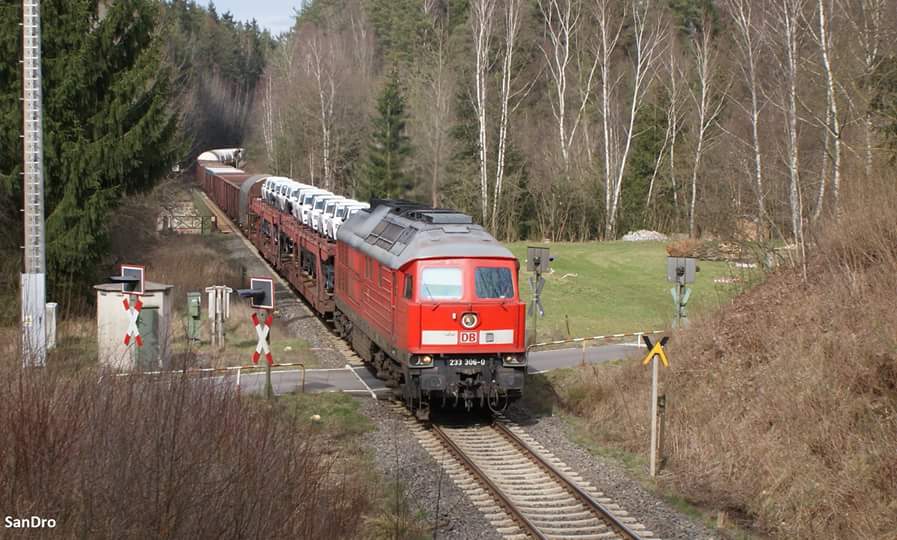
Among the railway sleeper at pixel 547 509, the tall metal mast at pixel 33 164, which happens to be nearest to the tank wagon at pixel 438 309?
the railway sleeper at pixel 547 509

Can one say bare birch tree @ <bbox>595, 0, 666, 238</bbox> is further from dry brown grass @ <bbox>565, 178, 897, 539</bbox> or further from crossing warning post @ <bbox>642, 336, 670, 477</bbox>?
crossing warning post @ <bbox>642, 336, 670, 477</bbox>

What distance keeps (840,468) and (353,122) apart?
6333 centimetres

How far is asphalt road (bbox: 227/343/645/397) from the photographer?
19.0 meters

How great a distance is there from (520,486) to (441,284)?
13.1ft

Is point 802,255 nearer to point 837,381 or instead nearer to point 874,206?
point 874,206

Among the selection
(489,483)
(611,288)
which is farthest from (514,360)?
(611,288)

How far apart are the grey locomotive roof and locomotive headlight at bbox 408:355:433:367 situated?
1.56 meters

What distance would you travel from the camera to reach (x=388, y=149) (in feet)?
193

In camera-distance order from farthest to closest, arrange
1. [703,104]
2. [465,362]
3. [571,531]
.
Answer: [703,104], [465,362], [571,531]

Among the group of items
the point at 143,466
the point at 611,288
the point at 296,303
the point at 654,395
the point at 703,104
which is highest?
the point at 703,104

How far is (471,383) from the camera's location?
1634cm

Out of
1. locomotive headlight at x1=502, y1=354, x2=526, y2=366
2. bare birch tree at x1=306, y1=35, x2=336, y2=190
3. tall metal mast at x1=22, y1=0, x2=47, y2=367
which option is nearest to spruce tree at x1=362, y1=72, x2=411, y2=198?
bare birch tree at x1=306, y1=35, x2=336, y2=190

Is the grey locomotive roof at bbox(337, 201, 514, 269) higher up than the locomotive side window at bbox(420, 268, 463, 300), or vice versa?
the grey locomotive roof at bbox(337, 201, 514, 269)

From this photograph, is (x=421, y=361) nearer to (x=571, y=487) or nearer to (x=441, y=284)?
(x=441, y=284)
